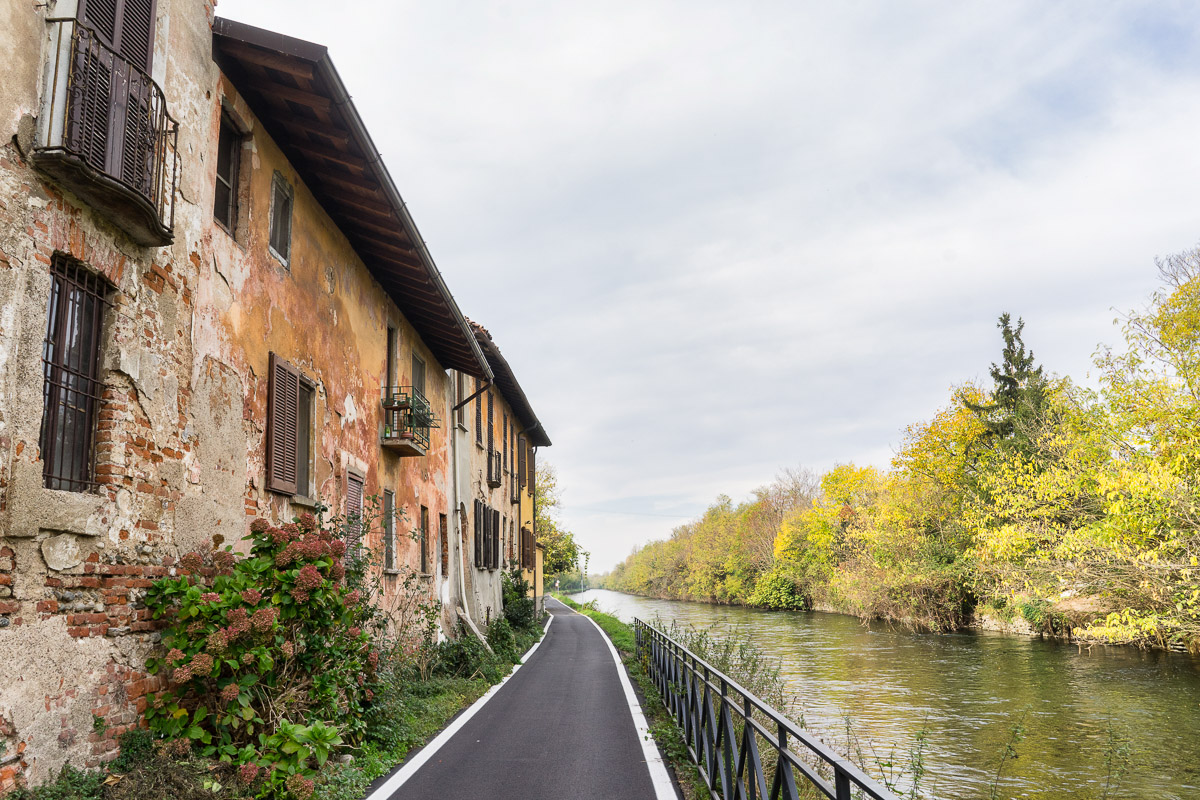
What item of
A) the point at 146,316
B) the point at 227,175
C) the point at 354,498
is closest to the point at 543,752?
the point at 354,498

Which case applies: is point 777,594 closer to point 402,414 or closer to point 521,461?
point 521,461

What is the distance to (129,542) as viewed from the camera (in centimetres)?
532

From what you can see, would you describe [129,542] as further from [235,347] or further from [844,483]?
[844,483]

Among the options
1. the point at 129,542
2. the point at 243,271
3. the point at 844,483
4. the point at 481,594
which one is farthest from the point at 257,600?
the point at 844,483

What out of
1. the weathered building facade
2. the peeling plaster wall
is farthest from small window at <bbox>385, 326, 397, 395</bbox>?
the weathered building facade

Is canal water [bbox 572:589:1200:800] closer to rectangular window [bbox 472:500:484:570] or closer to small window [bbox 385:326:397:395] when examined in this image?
rectangular window [bbox 472:500:484:570]

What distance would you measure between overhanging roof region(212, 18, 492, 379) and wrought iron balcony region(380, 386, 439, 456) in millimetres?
1617

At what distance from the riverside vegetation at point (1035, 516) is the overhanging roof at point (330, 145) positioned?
48.2 ft

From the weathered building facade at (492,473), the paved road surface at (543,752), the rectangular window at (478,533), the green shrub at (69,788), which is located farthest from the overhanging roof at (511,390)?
the green shrub at (69,788)

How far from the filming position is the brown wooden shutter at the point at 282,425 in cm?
784

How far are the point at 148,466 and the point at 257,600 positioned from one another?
1.22 metres

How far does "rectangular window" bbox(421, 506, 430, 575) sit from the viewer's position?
14188mm

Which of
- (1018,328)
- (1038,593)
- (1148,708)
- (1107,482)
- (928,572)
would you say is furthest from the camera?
(1018,328)

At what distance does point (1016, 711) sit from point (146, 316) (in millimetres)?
14539
